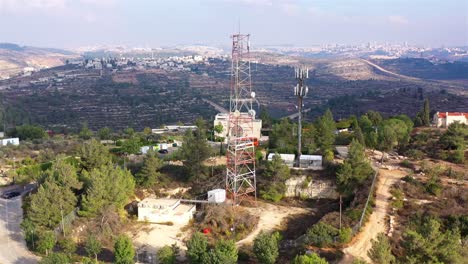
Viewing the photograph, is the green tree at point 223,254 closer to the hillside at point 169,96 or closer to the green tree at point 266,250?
the green tree at point 266,250

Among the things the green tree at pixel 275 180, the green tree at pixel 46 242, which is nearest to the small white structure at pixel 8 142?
the green tree at pixel 46 242

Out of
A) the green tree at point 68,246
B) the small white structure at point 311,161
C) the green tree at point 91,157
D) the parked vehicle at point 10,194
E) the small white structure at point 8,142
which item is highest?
the green tree at point 91,157

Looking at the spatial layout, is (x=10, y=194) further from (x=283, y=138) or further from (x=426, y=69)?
(x=426, y=69)

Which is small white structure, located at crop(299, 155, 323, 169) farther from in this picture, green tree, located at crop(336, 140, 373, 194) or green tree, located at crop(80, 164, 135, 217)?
green tree, located at crop(80, 164, 135, 217)

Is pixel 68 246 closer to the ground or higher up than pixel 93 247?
closer to the ground

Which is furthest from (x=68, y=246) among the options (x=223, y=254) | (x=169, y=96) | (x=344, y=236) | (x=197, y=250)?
(x=169, y=96)
